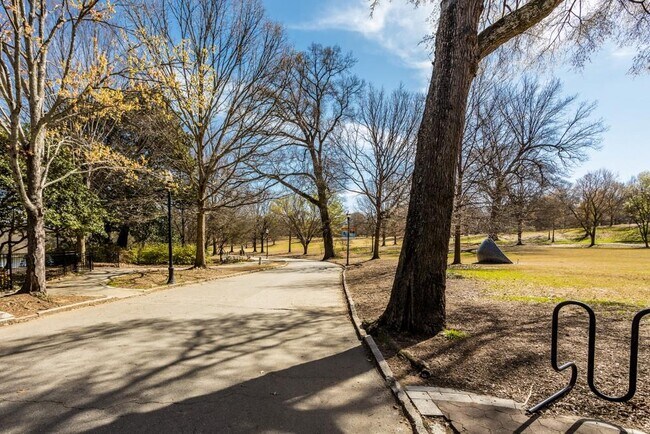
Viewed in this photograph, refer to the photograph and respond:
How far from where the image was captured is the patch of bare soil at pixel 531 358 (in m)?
3.57

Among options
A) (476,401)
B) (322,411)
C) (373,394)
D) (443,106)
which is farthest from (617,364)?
(443,106)

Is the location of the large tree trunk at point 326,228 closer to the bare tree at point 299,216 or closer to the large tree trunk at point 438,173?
the bare tree at point 299,216

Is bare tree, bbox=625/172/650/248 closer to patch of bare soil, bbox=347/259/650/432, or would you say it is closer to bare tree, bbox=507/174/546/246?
bare tree, bbox=507/174/546/246

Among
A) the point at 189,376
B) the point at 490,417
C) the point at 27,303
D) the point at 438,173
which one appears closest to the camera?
the point at 490,417

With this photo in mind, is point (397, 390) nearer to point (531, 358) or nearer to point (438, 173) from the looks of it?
point (531, 358)

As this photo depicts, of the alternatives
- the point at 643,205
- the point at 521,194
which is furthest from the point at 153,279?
the point at 643,205

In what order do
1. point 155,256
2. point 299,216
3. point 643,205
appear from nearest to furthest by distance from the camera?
point 155,256, point 643,205, point 299,216

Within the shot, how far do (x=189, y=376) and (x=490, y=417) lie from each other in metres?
3.43

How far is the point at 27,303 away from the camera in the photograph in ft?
26.7

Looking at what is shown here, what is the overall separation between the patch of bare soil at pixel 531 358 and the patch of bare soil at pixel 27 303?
301 inches

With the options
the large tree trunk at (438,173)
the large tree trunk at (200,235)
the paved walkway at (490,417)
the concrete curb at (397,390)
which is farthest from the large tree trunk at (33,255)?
the paved walkway at (490,417)

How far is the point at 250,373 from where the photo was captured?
14.5 ft

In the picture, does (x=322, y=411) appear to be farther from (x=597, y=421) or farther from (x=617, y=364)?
(x=617, y=364)

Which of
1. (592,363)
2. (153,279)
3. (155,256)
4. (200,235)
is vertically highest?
(200,235)
